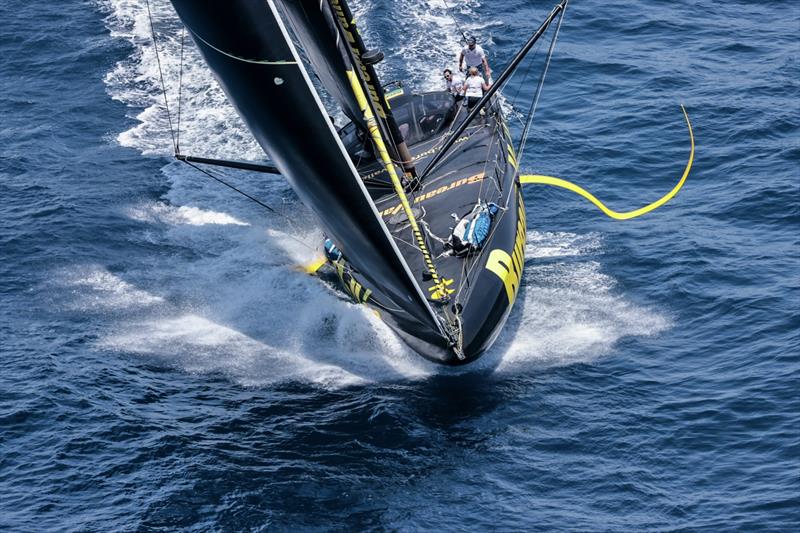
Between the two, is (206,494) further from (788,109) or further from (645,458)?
(788,109)

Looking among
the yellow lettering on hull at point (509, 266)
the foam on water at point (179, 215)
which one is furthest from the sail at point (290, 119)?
the foam on water at point (179, 215)

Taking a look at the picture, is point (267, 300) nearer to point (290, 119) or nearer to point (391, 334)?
point (391, 334)

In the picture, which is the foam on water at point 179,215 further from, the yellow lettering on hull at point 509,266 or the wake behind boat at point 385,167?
the yellow lettering on hull at point 509,266

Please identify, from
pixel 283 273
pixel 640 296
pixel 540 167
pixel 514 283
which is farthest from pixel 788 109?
pixel 283 273

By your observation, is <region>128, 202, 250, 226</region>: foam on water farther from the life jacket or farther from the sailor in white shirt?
the life jacket

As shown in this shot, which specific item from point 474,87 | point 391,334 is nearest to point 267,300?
point 391,334
